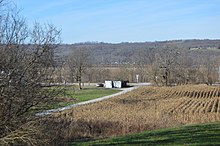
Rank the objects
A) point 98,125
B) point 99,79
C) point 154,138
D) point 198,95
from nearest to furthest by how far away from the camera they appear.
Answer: point 154,138
point 98,125
point 198,95
point 99,79

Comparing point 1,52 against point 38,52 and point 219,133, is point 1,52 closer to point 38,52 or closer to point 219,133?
point 38,52

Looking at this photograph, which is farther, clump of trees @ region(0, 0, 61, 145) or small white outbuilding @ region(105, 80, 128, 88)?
small white outbuilding @ region(105, 80, 128, 88)

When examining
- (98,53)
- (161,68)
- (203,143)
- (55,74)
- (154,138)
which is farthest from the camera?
(98,53)

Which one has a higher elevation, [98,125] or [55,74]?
[55,74]

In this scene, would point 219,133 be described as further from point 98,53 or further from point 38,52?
point 98,53

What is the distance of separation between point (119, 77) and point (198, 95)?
1722 inches

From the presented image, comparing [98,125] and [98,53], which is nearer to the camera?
[98,125]

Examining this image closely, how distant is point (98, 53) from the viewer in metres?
179

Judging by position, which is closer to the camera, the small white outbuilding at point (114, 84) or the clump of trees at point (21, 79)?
the clump of trees at point (21, 79)

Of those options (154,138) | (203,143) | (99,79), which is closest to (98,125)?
(154,138)

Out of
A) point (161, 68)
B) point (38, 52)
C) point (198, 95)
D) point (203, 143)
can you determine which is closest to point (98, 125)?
point (203, 143)

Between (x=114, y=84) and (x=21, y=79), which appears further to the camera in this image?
(x=114, y=84)

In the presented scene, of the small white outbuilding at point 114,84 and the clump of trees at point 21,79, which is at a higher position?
the clump of trees at point 21,79

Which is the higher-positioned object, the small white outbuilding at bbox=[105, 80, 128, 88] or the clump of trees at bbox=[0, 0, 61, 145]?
the clump of trees at bbox=[0, 0, 61, 145]
